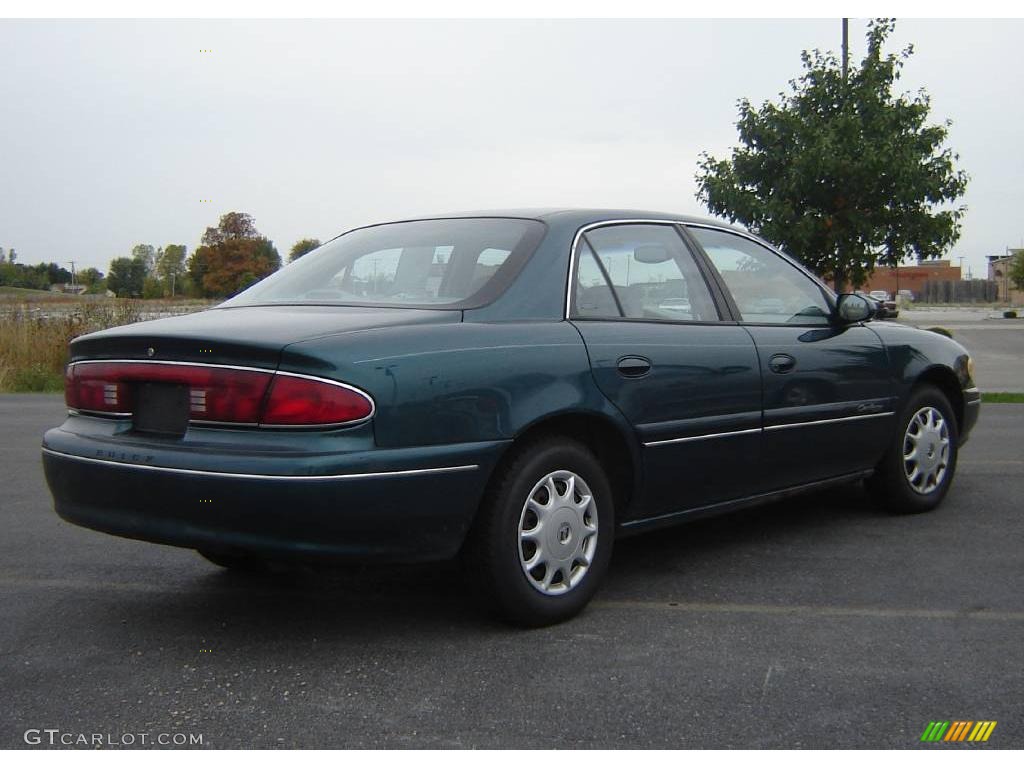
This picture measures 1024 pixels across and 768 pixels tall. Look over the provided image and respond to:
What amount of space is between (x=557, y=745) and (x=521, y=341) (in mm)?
1473

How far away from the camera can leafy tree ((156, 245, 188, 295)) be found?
2111 inches

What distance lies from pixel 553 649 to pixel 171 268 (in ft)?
205

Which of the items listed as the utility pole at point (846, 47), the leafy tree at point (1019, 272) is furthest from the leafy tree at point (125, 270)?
the utility pole at point (846, 47)

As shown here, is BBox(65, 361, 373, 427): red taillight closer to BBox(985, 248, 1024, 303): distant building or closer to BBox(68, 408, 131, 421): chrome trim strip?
BBox(68, 408, 131, 421): chrome trim strip

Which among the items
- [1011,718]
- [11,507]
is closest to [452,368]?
[1011,718]

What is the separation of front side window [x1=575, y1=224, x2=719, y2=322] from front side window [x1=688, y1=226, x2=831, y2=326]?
209 millimetres

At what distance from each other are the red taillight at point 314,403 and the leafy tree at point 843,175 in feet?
43.5

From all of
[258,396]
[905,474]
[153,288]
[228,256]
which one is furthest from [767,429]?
[228,256]

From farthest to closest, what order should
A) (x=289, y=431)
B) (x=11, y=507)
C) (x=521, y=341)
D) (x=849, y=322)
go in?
(x=11, y=507) < (x=849, y=322) < (x=521, y=341) < (x=289, y=431)

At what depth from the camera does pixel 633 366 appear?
438 centimetres

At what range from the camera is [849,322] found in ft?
18.3

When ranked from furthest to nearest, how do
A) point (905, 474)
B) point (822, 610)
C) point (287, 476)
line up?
point (905, 474) < point (822, 610) < point (287, 476)

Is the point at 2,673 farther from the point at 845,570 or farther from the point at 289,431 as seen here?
the point at 845,570

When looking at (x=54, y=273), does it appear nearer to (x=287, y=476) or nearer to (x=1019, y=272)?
(x=1019, y=272)
